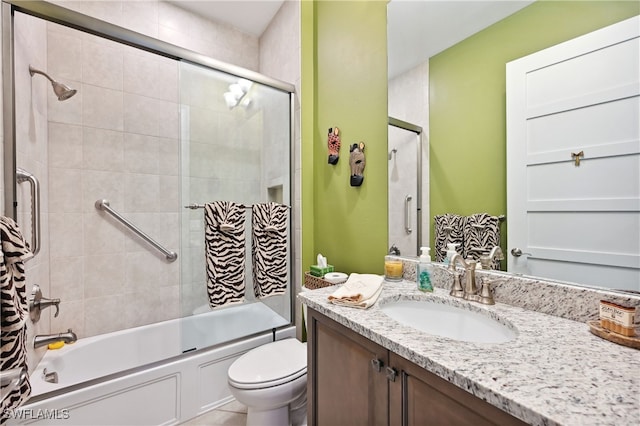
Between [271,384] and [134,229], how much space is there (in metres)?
1.47

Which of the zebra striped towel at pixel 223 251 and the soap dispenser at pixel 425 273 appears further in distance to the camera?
the zebra striped towel at pixel 223 251

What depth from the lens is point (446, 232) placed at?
1150mm

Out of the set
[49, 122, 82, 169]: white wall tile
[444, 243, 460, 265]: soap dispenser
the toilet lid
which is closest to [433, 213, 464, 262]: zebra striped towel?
[444, 243, 460, 265]: soap dispenser

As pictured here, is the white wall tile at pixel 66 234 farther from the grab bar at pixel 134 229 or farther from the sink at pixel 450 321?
the sink at pixel 450 321

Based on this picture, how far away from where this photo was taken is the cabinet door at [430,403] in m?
0.51

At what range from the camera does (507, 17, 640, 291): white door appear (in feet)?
2.31

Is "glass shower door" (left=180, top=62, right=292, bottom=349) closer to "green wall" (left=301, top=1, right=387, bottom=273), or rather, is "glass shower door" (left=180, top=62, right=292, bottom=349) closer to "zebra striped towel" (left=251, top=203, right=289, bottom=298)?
"zebra striped towel" (left=251, top=203, right=289, bottom=298)

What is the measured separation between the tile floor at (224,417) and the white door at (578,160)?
1.67m

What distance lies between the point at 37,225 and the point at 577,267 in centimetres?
221

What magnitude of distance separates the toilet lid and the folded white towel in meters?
0.59

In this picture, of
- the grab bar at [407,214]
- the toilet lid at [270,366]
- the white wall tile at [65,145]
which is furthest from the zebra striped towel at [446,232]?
the white wall tile at [65,145]

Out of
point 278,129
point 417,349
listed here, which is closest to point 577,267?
point 417,349

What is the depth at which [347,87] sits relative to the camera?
162 centimetres

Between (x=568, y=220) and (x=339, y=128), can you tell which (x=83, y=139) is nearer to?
(x=339, y=128)
